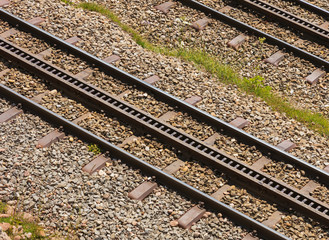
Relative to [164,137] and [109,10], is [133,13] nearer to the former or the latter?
[109,10]

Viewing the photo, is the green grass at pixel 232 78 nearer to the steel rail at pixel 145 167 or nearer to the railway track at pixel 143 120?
the railway track at pixel 143 120

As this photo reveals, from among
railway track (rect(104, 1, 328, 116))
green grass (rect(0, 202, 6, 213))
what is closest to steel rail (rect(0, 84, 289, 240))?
green grass (rect(0, 202, 6, 213))

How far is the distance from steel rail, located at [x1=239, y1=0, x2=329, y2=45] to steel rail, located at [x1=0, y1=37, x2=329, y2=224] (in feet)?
14.1

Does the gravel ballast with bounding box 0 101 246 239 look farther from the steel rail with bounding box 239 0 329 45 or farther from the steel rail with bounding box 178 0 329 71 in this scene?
the steel rail with bounding box 239 0 329 45

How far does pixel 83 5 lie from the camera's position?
1323cm

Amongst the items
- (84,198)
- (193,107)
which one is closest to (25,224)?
(84,198)

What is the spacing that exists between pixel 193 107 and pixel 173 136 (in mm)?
781

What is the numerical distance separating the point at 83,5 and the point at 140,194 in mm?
5572

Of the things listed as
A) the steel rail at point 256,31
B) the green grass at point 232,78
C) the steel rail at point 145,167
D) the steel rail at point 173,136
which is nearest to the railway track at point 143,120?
the steel rail at point 173,136

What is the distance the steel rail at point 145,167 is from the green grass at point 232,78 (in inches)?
111

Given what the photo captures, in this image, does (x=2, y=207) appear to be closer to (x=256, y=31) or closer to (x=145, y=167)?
(x=145, y=167)

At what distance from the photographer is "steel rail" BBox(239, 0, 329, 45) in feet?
42.1

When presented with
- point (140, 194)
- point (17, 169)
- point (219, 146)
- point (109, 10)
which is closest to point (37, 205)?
point (17, 169)

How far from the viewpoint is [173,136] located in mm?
10180
